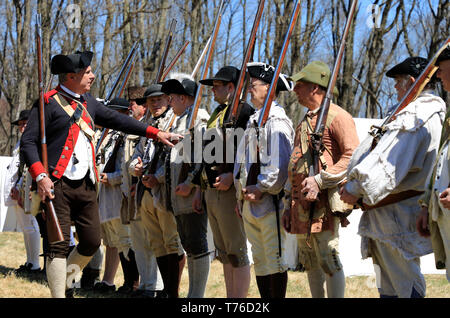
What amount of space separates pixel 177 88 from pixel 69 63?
4.25 ft

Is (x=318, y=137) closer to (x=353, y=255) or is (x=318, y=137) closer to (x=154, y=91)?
(x=154, y=91)

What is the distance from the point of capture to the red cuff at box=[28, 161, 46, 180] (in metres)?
4.93

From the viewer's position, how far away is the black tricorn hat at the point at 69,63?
530 cm

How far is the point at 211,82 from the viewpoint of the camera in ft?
19.0

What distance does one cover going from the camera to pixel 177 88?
6.31 m

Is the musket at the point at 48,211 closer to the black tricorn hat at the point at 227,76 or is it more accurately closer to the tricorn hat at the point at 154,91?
the black tricorn hat at the point at 227,76

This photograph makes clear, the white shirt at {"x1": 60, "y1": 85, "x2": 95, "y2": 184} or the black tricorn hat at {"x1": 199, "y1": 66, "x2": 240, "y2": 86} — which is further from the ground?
the black tricorn hat at {"x1": 199, "y1": 66, "x2": 240, "y2": 86}

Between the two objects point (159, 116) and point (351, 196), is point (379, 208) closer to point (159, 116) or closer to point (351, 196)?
point (351, 196)

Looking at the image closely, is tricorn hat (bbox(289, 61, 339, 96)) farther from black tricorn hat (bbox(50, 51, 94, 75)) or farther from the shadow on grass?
the shadow on grass

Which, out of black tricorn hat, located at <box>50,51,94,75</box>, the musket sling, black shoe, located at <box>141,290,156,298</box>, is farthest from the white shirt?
black shoe, located at <box>141,290,156,298</box>

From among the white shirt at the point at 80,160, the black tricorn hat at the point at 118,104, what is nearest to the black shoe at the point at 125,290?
the black tricorn hat at the point at 118,104

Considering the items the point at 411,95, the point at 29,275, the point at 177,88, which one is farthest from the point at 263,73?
the point at 29,275

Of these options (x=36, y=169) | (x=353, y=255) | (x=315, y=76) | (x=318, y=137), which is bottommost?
(x=353, y=255)

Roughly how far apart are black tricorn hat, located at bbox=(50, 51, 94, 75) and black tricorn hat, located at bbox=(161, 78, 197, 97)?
1.06m
